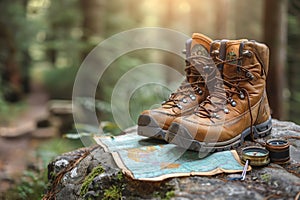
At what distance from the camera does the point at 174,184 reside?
188 cm

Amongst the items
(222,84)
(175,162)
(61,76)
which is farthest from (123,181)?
(61,76)

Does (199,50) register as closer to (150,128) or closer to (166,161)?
(150,128)

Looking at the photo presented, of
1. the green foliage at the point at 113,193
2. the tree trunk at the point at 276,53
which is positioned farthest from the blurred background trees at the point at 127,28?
the green foliage at the point at 113,193

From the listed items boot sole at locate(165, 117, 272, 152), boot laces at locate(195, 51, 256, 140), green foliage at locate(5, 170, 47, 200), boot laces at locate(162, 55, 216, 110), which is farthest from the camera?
green foliage at locate(5, 170, 47, 200)

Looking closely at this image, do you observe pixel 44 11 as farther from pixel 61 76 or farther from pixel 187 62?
pixel 187 62

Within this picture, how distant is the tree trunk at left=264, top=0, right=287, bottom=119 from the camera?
17.8ft

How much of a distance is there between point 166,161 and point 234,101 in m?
0.57

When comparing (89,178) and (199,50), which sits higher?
(199,50)

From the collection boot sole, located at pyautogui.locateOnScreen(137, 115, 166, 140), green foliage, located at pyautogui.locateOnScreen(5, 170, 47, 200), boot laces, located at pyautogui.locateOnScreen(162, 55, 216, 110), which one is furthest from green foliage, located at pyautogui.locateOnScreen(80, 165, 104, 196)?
green foliage, located at pyautogui.locateOnScreen(5, 170, 47, 200)

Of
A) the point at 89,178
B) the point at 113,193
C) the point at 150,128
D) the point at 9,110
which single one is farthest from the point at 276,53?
the point at 9,110

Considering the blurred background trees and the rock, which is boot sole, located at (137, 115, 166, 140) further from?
the blurred background trees

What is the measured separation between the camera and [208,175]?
1.95 meters

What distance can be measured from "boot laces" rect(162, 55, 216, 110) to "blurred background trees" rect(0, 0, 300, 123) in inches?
104

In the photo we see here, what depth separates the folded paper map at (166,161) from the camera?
6.42 ft
